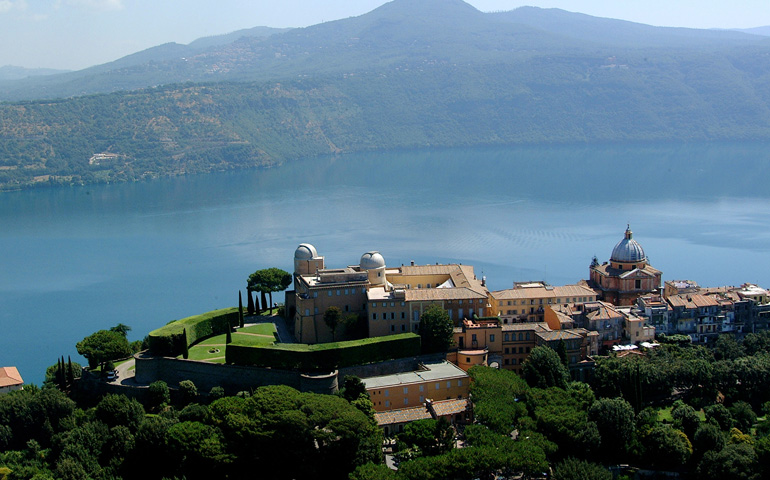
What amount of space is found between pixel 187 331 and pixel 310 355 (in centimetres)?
679

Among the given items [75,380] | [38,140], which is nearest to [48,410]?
[75,380]

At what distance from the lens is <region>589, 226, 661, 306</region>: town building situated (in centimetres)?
4581

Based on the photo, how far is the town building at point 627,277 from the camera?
45812 mm

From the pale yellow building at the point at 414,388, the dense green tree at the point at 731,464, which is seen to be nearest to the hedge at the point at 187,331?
the pale yellow building at the point at 414,388

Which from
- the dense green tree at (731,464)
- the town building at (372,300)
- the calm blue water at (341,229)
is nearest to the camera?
the dense green tree at (731,464)

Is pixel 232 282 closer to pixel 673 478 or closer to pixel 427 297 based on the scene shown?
pixel 427 297

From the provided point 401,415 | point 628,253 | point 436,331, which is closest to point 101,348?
point 401,415

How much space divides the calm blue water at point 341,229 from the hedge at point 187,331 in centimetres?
1408

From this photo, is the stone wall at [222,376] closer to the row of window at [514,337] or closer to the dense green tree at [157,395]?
the dense green tree at [157,395]

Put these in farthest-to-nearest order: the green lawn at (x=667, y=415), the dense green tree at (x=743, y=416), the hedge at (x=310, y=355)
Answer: the hedge at (x=310, y=355) → the green lawn at (x=667, y=415) → the dense green tree at (x=743, y=416)

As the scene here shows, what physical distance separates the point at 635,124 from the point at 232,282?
154 m

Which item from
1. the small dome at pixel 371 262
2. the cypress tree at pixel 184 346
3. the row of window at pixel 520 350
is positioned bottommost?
the row of window at pixel 520 350

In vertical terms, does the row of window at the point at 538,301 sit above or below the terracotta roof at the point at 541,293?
below

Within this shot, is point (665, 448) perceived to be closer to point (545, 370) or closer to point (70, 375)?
point (545, 370)
